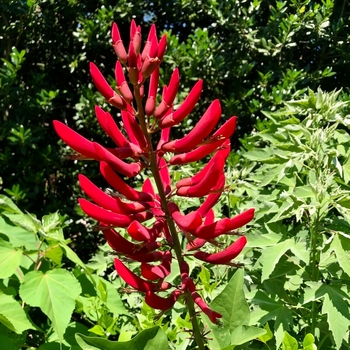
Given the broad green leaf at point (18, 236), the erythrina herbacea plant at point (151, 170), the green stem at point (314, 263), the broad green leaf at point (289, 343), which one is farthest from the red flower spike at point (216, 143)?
the broad green leaf at point (18, 236)

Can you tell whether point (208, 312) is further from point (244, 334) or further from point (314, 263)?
point (314, 263)

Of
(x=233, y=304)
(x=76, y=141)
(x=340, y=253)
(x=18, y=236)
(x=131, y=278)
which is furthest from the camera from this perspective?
(x=18, y=236)

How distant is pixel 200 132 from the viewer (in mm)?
1235

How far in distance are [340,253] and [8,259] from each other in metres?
1.27

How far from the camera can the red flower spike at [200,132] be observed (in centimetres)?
120

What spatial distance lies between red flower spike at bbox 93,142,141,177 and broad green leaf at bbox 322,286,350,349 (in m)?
0.95

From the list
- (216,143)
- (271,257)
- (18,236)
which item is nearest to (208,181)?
(216,143)

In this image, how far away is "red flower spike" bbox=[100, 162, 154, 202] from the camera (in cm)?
121

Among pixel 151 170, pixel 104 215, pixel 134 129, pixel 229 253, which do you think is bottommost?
pixel 229 253

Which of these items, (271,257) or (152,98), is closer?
(152,98)

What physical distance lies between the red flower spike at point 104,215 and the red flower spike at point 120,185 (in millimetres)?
60

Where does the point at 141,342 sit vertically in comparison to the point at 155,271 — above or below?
below

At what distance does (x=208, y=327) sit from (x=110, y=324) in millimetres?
605

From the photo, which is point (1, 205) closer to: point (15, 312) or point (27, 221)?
point (27, 221)
